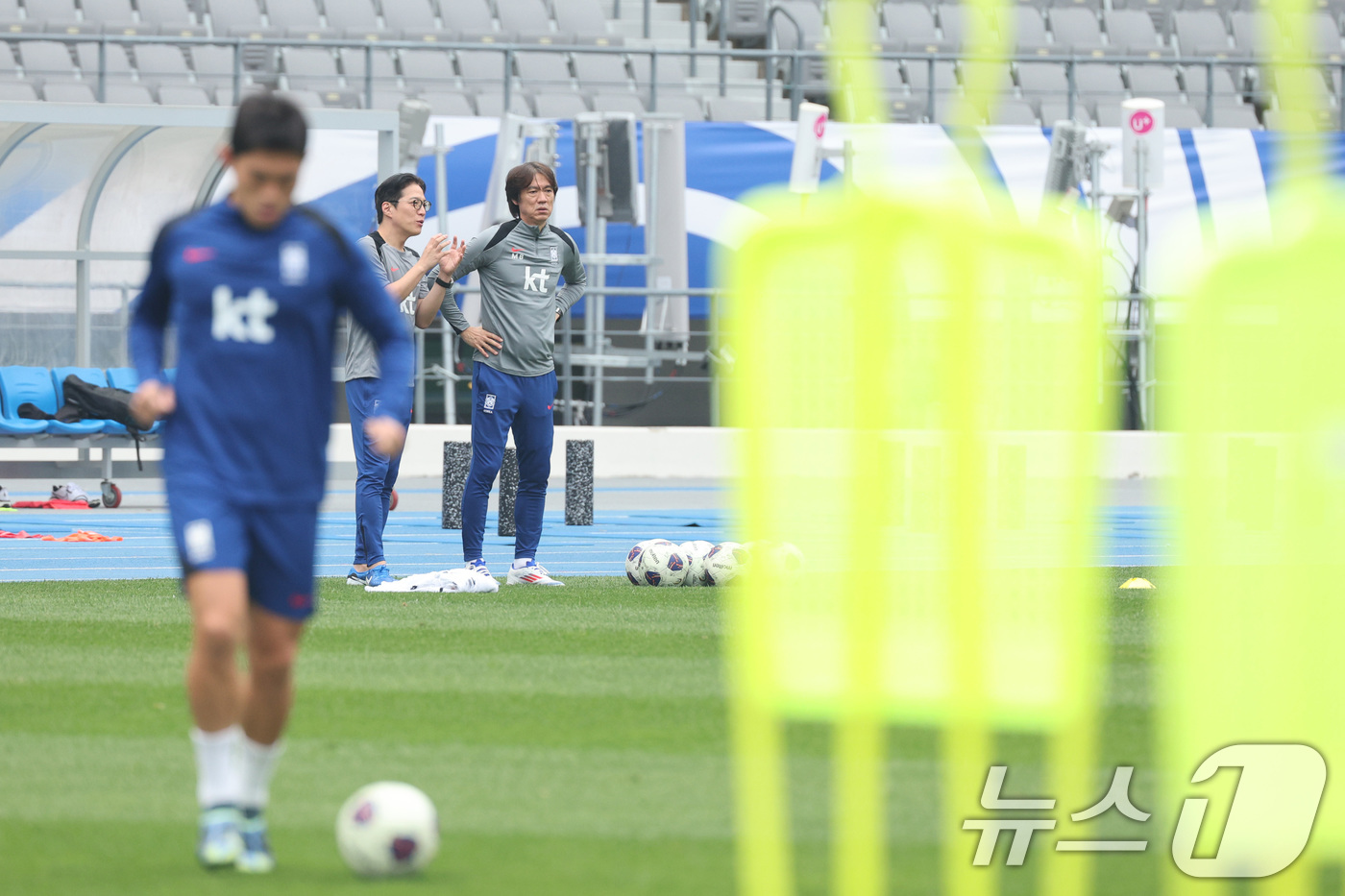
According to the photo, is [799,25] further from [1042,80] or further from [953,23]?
[1042,80]

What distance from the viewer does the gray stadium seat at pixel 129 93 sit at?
73.2 ft

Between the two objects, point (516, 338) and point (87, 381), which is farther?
point (87, 381)

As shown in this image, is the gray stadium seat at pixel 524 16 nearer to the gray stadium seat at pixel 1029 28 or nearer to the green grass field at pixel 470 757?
the gray stadium seat at pixel 1029 28

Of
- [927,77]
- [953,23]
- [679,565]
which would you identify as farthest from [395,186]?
[953,23]

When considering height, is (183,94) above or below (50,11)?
below

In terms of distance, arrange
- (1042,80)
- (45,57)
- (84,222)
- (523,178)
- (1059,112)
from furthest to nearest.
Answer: (1042,80)
(1059,112)
(45,57)
(84,222)
(523,178)

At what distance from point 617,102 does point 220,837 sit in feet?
66.8

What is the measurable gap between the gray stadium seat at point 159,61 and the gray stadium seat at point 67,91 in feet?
3.33

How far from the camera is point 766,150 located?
71.4 feet

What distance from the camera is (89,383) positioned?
16.9 metres

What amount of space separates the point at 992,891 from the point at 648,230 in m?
16.9

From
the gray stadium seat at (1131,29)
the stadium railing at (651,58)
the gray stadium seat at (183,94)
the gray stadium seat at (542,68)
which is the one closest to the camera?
the stadium railing at (651,58)

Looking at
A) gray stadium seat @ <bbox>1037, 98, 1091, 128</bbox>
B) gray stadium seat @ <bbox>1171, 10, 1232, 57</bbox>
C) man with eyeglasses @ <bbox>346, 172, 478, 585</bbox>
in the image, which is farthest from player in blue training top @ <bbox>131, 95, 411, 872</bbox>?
gray stadium seat @ <bbox>1171, 10, 1232, 57</bbox>

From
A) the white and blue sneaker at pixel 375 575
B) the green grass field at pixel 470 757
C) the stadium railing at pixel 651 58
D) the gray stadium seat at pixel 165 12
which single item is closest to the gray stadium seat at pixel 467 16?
the stadium railing at pixel 651 58
